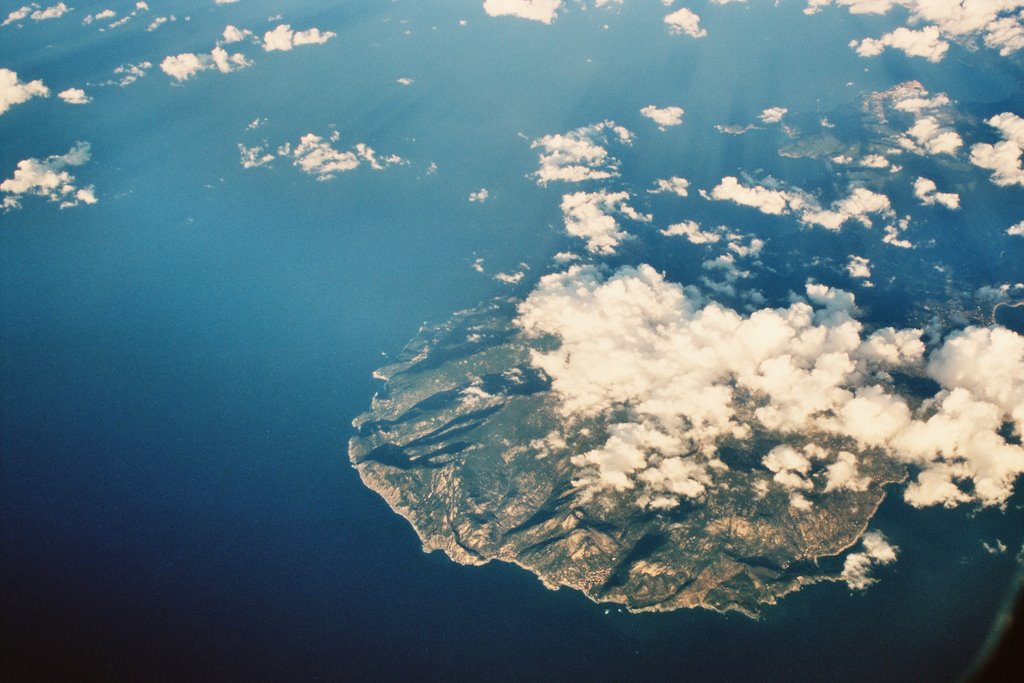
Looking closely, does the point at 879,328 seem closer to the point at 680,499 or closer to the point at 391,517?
the point at 680,499

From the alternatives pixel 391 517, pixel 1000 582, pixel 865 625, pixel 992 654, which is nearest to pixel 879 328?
pixel 1000 582

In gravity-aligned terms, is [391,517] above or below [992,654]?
below

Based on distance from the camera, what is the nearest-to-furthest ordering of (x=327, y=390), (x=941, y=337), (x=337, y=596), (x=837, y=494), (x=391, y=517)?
(x=337, y=596) < (x=837, y=494) < (x=391, y=517) < (x=941, y=337) < (x=327, y=390)

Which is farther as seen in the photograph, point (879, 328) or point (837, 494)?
point (879, 328)

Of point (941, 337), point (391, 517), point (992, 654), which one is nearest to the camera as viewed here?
point (992, 654)

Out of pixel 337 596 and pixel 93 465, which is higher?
pixel 93 465

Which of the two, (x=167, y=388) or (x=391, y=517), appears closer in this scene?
(x=391, y=517)

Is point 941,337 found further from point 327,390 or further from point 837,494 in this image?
point 327,390

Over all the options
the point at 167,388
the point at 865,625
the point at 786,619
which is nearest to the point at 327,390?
the point at 167,388

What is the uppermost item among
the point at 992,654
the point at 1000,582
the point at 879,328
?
the point at 992,654
